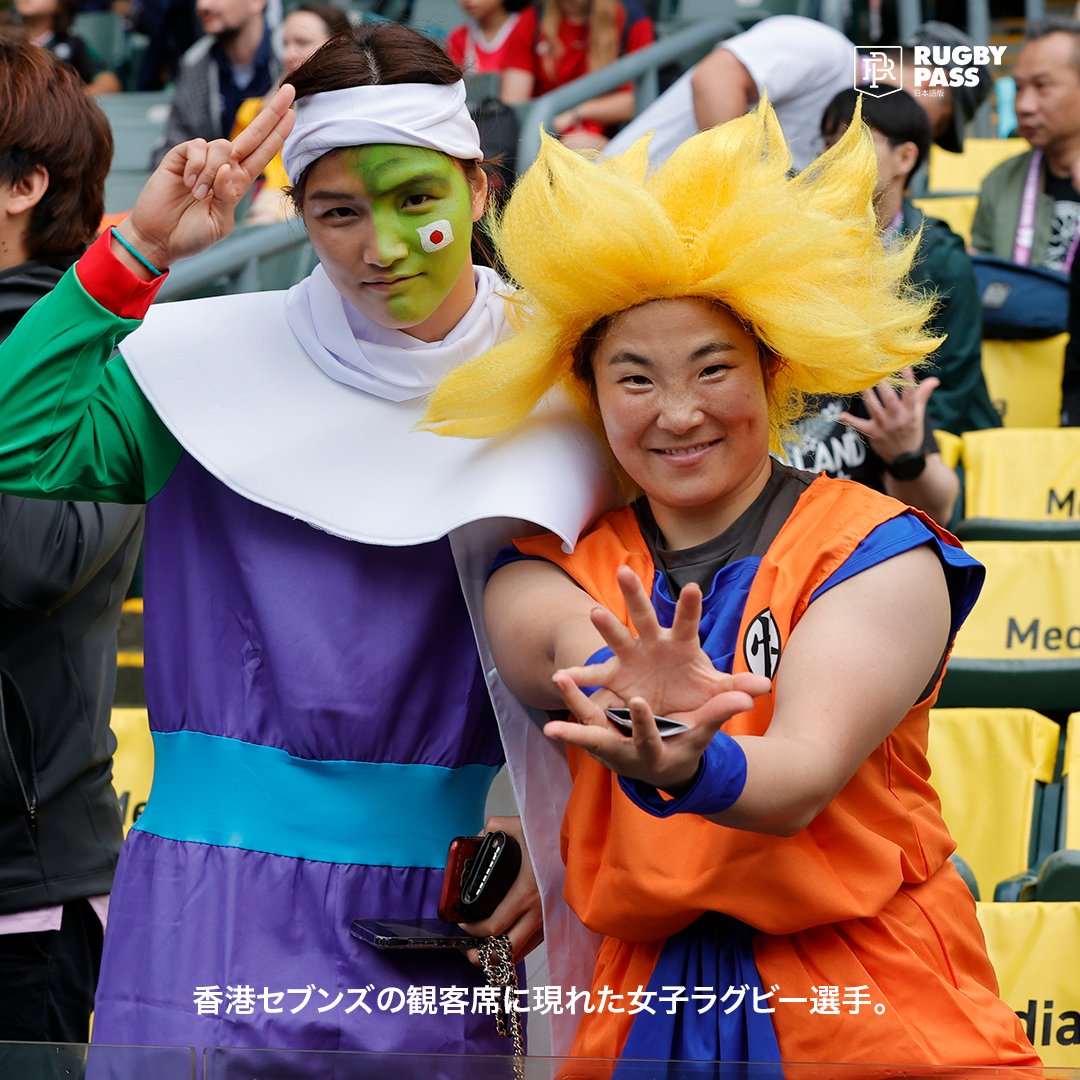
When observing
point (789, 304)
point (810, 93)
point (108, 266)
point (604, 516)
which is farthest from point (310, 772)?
point (810, 93)

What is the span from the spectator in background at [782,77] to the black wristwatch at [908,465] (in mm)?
1379

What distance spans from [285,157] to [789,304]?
644 mm

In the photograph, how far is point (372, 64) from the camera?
2027 mm

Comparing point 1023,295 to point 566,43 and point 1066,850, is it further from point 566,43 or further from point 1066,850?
point 1066,850

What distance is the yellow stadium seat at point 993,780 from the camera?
3.35 m

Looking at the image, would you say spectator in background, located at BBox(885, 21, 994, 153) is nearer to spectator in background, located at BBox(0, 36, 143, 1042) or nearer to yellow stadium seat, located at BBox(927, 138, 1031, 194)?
yellow stadium seat, located at BBox(927, 138, 1031, 194)

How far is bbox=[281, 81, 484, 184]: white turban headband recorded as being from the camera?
197cm

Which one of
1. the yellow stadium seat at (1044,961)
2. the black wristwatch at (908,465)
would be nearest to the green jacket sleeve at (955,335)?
the black wristwatch at (908,465)

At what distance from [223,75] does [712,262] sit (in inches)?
215

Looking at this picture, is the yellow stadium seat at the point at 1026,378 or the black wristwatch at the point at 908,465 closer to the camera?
the black wristwatch at the point at 908,465

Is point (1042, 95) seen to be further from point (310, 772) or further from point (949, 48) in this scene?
point (310, 772)

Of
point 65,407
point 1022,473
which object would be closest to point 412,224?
point 65,407

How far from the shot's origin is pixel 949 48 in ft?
18.5

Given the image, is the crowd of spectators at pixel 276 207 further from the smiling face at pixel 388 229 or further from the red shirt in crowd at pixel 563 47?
the smiling face at pixel 388 229
